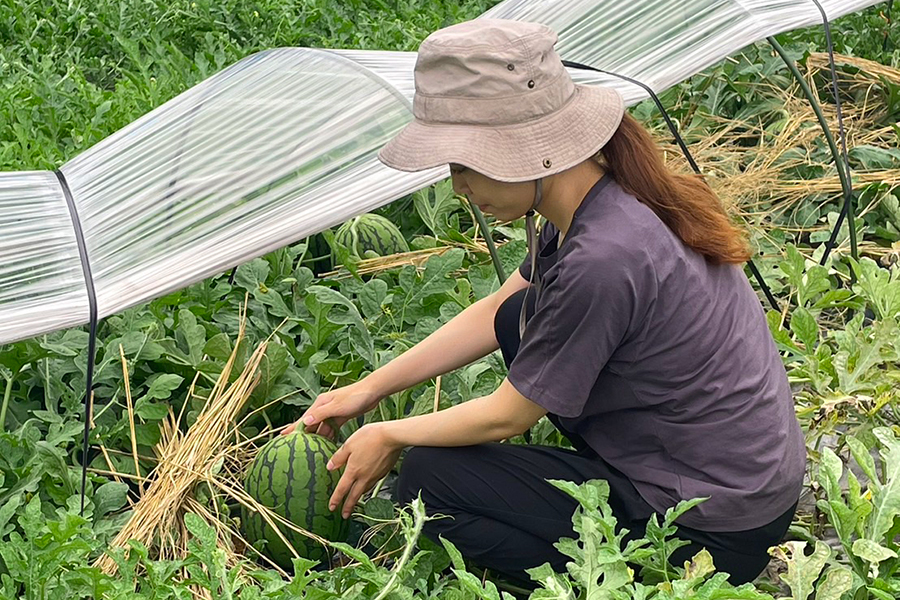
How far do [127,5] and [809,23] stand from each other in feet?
13.5

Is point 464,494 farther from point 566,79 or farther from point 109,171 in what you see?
point 109,171

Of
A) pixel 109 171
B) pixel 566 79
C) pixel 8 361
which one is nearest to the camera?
pixel 566 79

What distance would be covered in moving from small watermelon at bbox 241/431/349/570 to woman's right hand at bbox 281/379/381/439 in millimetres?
32

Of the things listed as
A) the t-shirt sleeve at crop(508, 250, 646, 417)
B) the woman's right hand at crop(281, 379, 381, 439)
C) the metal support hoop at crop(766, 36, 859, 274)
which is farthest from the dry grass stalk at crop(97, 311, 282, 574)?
the metal support hoop at crop(766, 36, 859, 274)

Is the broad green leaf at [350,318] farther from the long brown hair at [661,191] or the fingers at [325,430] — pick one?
the long brown hair at [661,191]

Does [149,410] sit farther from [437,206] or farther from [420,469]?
[437,206]

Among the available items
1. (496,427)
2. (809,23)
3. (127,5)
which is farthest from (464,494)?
(127,5)

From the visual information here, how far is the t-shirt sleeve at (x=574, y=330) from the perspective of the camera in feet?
6.72

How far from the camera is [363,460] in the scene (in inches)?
94.3

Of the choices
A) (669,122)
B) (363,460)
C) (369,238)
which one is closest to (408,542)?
(363,460)

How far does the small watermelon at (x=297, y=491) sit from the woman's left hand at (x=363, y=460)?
0.12 m

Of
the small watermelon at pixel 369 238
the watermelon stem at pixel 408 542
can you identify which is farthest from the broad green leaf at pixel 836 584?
the small watermelon at pixel 369 238

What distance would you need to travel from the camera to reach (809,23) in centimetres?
342

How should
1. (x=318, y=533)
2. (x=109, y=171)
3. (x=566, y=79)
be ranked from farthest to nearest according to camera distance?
(x=109, y=171) < (x=318, y=533) < (x=566, y=79)
